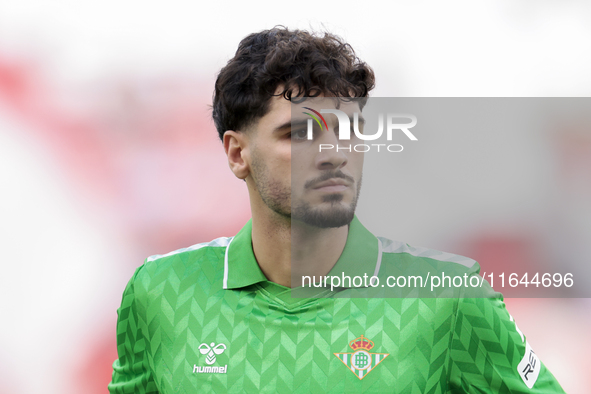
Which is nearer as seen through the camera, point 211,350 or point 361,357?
point 361,357

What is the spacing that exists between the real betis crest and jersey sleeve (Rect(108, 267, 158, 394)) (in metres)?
0.76

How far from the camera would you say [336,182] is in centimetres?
158

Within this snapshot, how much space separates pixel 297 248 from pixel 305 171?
0.86 ft

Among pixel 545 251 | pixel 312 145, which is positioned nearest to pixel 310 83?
pixel 312 145

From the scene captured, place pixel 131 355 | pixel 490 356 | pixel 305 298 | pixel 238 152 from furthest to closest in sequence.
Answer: pixel 131 355 < pixel 238 152 < pixel 305 298 < pixel 490 356

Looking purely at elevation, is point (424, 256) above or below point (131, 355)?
above

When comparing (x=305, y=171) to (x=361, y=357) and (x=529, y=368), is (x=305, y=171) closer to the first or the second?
(x=361, y=357)

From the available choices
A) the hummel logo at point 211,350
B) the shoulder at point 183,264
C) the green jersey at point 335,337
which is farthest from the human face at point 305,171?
the hummel logo at point 211,350

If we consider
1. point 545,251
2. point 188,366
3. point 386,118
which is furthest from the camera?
point 545,251

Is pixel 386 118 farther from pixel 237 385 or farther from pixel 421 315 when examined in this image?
pixel 237 385

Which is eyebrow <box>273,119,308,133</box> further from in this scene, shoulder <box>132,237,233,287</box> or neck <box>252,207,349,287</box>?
shoulder <box>132,237,233,287</box>

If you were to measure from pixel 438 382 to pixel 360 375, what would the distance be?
235mm

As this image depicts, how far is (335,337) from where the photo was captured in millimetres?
1580

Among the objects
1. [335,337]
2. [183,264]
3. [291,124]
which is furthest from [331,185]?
[183,264]
